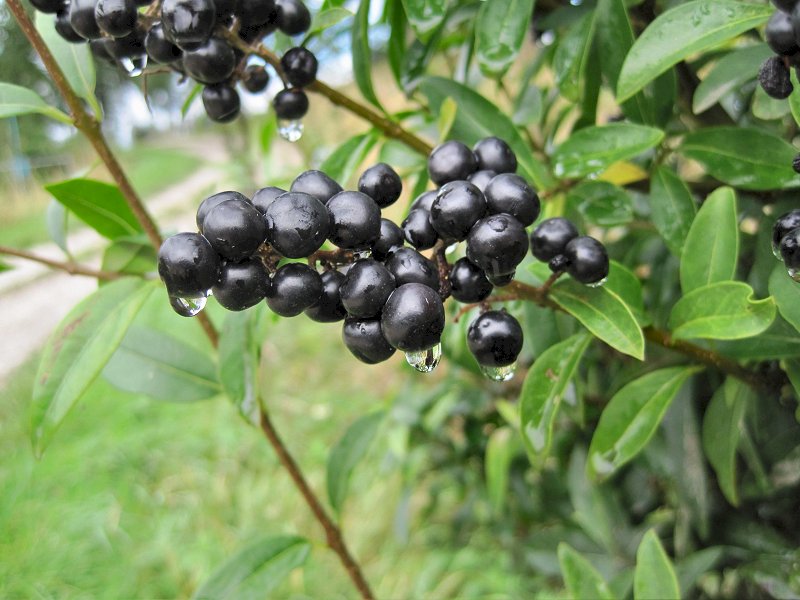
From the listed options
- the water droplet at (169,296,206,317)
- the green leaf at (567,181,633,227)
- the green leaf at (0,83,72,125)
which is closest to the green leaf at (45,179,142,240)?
the green leaf at (0,83,72,125)

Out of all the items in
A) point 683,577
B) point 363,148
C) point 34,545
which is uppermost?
point 363,148

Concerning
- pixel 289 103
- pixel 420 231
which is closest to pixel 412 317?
pixel 420 231

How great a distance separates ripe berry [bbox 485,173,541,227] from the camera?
70cm

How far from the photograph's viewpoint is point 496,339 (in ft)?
2.33

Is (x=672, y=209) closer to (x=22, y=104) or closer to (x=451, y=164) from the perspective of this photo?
(x=451, y=164)

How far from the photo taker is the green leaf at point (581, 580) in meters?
1.01

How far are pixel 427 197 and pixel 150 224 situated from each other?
1.55 feet

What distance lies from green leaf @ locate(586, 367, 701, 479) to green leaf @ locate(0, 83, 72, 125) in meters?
0.91

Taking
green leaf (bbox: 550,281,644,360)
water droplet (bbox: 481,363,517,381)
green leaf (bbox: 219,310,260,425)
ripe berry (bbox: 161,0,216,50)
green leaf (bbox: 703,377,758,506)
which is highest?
ripe berry (bbox: 161,0,216,50)

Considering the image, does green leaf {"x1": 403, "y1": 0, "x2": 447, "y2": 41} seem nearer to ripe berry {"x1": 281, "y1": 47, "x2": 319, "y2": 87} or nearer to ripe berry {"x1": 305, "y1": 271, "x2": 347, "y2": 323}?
ripe berry {"x1": 281, "y1": 47, "x2": 319, "y2": 87}

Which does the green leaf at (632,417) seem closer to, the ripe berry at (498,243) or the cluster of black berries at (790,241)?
the cluster of black berries at (790,241)

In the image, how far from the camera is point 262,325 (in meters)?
1.00

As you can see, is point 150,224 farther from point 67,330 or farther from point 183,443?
point 183,443

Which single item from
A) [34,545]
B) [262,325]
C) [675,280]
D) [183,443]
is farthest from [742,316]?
[183,443]
